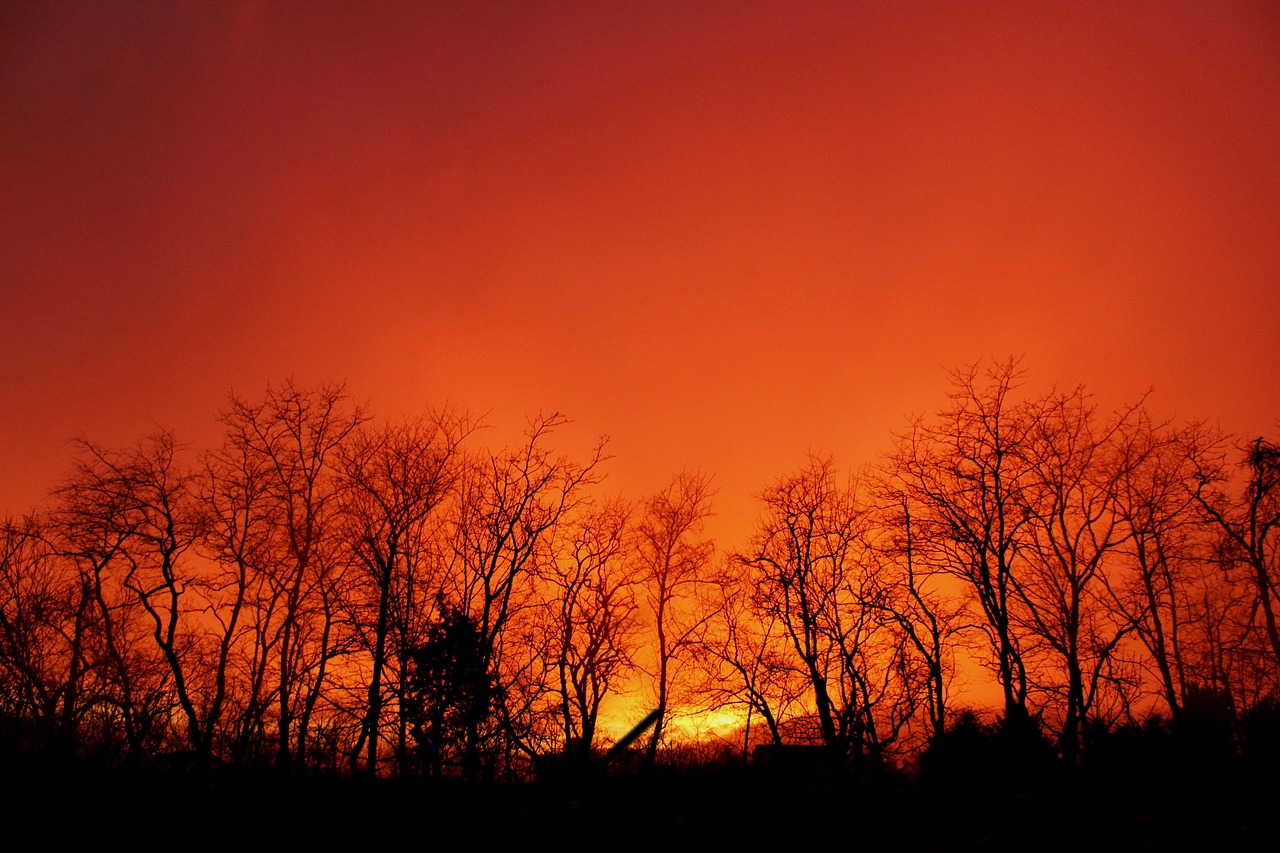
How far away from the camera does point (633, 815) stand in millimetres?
9680

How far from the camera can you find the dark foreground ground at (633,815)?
8.49 meters

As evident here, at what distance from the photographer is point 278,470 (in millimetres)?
19875

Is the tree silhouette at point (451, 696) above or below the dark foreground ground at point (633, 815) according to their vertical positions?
above

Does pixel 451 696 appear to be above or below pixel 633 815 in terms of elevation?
above

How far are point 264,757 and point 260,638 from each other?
1041 centimetres

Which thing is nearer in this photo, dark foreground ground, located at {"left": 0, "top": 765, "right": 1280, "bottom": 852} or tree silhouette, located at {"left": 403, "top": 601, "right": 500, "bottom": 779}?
dark foreground ground, located at {"left": 0, "top": 765, "right": 1280, "bottom": 852}

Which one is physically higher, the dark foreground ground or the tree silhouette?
the tree silhouette

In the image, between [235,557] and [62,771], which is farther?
[235,557]

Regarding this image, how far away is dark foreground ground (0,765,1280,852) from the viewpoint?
849cm

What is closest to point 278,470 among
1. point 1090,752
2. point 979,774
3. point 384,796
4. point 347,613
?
point 347,613

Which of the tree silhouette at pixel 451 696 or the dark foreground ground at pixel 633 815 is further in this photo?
the tree silhouette at pixel 451 696

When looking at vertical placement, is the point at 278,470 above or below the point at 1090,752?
above

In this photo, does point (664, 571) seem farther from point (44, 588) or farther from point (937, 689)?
point (44, 588)

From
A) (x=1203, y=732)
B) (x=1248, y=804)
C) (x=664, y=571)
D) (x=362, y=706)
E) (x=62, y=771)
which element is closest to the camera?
(x=1248, y=804)
